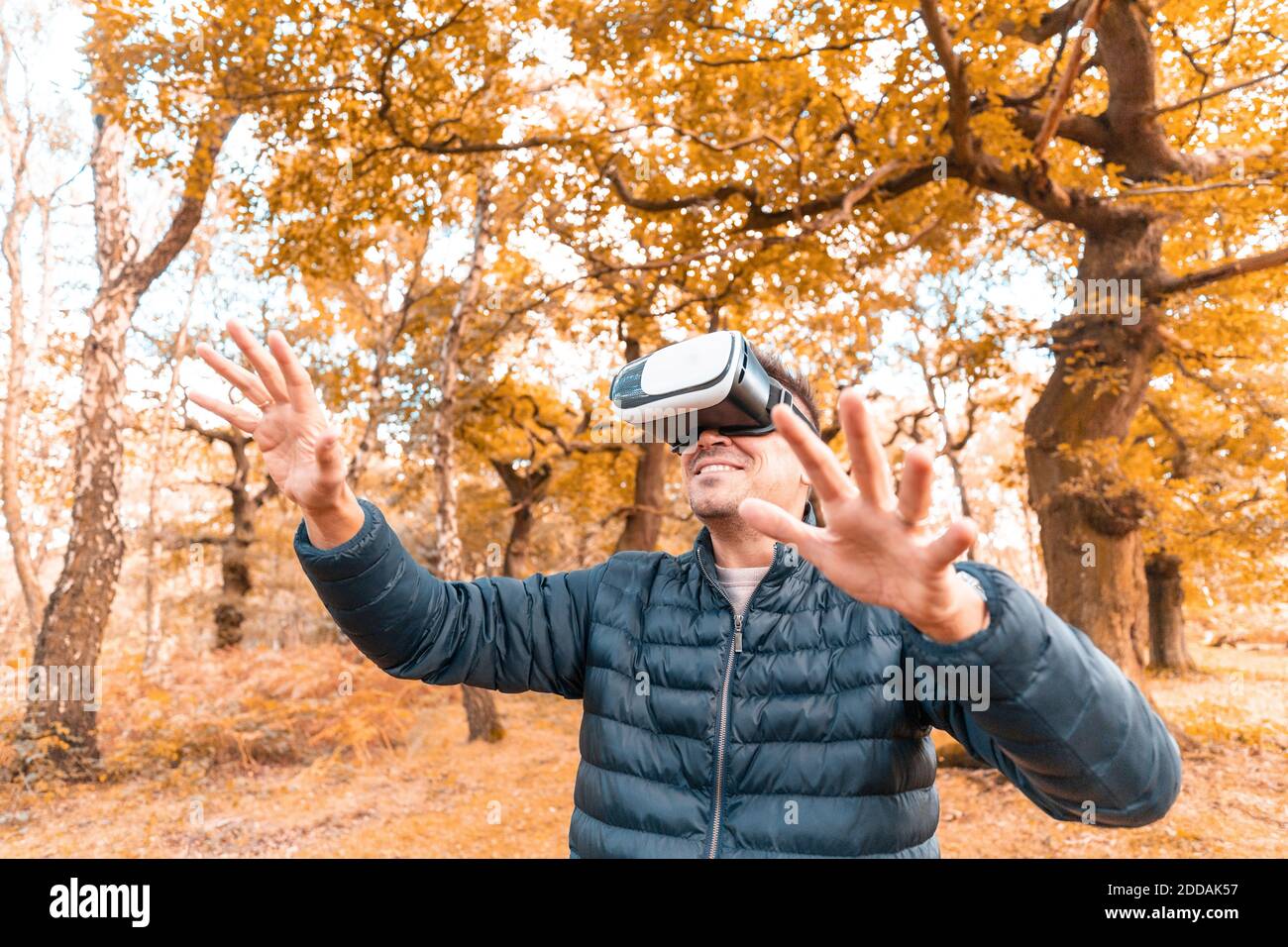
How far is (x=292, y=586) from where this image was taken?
2286cm

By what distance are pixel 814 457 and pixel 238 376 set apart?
1.49 m

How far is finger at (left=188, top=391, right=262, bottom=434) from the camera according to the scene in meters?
1.95

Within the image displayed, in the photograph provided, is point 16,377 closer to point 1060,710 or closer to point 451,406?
point 451,406

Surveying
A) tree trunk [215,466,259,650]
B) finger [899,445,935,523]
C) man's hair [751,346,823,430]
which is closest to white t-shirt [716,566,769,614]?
man's hair [751,346,823,430]

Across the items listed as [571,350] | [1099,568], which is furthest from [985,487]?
[1099,568]

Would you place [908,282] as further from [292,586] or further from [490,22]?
[292,586]

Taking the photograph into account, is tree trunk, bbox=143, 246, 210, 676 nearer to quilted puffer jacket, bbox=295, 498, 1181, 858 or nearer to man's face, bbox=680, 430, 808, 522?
quilted puffer jacket, bbox=295, 498, 1181, 858

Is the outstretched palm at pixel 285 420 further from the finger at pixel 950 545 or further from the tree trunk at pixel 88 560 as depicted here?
the tree trunk at pixel 88 560

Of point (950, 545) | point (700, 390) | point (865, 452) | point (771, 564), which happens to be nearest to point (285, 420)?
point (700, 390)

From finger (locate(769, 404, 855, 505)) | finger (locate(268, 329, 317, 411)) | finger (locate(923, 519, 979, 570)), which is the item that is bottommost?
finger (locate(923, 519, 979, 570))

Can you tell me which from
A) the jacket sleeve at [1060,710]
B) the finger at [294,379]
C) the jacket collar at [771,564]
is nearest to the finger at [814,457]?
the jacket sleeve at [1060,710]

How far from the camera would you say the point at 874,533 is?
1.37 metres
